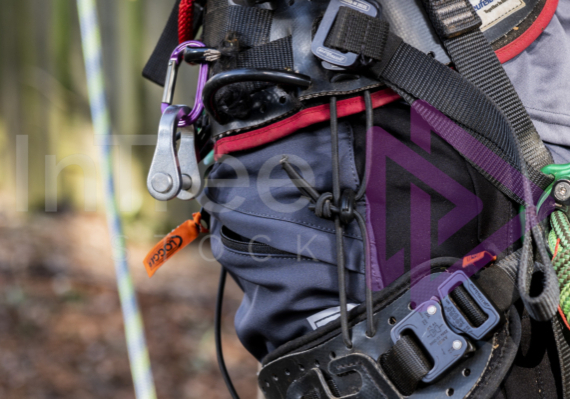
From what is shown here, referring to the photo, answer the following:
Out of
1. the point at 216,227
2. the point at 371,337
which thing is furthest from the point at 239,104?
the point at 371,337

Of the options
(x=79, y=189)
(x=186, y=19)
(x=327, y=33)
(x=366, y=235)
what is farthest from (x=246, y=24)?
(x=79, y=189)

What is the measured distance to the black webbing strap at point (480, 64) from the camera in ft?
2.08

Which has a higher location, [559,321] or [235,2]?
[235,2]

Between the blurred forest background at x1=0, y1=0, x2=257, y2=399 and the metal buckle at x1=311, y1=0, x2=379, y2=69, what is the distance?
7.17 ft

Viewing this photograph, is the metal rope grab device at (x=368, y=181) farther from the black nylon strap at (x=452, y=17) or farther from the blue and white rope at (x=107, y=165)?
the blue and white rope at (x=107, y=165)

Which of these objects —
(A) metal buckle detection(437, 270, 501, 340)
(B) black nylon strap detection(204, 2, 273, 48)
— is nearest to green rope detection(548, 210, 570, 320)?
(A) metal buckle detection(437, 270, 501, 340)

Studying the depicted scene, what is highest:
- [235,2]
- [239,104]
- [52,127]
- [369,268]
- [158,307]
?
[235,2]

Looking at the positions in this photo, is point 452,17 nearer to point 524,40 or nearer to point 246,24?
point 524,40

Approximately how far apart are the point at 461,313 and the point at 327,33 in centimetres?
39

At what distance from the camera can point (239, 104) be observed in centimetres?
68

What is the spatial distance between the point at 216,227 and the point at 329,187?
0.27 meters

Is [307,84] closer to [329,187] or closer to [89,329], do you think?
[329,187]

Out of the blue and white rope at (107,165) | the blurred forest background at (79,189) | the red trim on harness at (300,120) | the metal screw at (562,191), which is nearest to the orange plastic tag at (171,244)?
the blue and white rope at (107,165)

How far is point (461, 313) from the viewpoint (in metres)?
0.61
